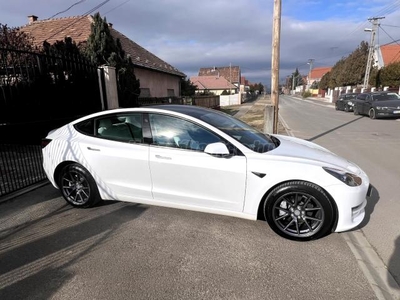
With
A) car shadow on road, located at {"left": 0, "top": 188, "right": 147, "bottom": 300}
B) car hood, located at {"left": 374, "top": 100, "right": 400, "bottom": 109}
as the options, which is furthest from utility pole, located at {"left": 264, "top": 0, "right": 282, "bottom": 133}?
car hood, located at {"left": 374, "top": 100, "right": 400, "bottom": 109}

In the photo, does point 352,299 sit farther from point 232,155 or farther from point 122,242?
point 122,242

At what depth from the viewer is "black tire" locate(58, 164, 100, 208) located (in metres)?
4.09

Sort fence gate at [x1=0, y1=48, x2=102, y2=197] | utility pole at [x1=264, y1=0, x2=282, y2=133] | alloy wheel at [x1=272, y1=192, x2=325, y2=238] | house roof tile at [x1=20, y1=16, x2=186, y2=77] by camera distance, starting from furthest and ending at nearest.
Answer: house roof tile at [x1=20, y1=16, x2=186, y2=77]
utility pole at [x1=264, y1=0, x2=282, y2=133]
fence gate at [x1=0, y1=48, x2=102, y2=197]
alloy wheel at [x1=272, y1=192, x2=325, y2=238]

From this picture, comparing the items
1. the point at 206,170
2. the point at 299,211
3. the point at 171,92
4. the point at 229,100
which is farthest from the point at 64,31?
the point at 229,100

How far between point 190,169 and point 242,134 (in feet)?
2.91

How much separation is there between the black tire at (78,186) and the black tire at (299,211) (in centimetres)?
248

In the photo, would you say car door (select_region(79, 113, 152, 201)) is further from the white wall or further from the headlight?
the white wall

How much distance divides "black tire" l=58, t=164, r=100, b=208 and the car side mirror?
188 cm

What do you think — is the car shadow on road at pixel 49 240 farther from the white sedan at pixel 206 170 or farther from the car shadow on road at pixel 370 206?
the car shadow on road at pixel 370 206

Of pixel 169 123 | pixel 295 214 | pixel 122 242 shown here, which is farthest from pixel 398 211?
pixel 122 242

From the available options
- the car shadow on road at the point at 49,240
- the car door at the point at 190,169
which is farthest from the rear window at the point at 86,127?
the car shadow on road at the point at 49,240

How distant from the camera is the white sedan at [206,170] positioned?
314cm

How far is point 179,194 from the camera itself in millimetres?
3574

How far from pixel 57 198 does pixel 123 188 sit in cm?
156
